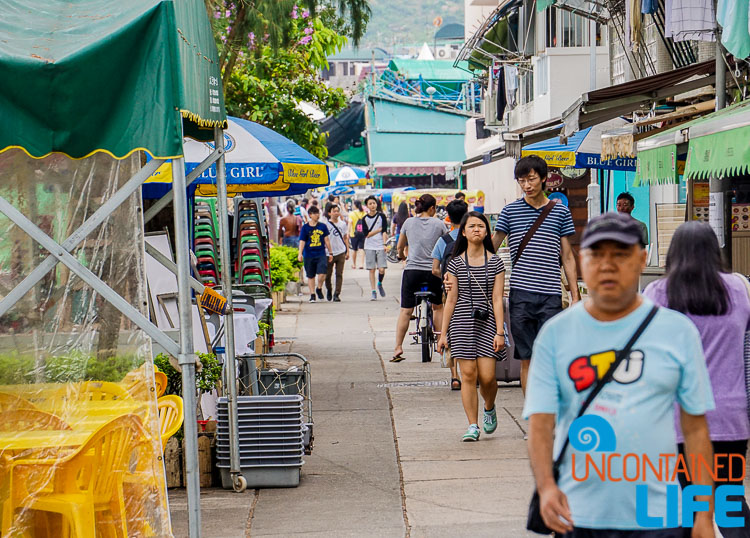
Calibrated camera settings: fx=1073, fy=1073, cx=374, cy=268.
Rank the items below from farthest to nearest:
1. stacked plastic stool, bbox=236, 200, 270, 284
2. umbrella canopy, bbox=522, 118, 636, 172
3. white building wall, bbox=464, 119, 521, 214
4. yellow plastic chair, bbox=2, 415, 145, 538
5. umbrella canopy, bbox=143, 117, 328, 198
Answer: white building wall, bbox=464, 119, 521, 214, umbrella canopy, bbox=522, 118, 636, 172, stacked plastic stool, bbox=236, 200, 270, 284, umbrella canopy, bbox=143, 117, 328, 198, yellow plastic chair, bbox=2, 415, 145, 538

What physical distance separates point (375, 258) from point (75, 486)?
1699 centimetres

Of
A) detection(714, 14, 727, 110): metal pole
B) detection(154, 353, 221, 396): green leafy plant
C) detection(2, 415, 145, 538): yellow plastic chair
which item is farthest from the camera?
detection(714, 14, 727, 110): metal pole

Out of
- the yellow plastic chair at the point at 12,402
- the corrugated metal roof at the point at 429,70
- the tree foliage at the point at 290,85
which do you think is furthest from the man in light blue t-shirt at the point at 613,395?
the corrugated metal roof at the point at 429,70

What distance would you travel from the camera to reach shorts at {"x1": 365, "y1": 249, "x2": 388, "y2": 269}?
71.5 ft

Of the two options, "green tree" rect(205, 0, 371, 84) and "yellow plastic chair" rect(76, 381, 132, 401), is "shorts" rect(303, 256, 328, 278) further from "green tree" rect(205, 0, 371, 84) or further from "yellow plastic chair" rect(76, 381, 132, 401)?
"yellow plastic chair" rect(76, 381, 132, 401)

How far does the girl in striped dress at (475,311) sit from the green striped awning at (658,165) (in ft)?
8.75

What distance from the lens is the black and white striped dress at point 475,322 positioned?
823 centimetres

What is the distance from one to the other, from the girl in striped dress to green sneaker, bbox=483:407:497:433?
15cm

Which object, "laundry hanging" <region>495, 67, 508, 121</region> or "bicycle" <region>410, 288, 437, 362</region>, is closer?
"bicycle" <region>410, 288, 437, 362</region>

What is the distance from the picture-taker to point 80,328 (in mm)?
5543

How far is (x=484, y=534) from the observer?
20.0 feet

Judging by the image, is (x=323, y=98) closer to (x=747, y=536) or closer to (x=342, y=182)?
(x=747, y=536)

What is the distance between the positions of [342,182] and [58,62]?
37.4 m

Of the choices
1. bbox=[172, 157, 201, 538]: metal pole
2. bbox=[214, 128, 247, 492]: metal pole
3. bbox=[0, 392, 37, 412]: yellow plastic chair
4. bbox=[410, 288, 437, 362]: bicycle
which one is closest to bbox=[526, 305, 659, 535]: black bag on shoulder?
bbox=[172, 157, 201, 538]: metal pole
